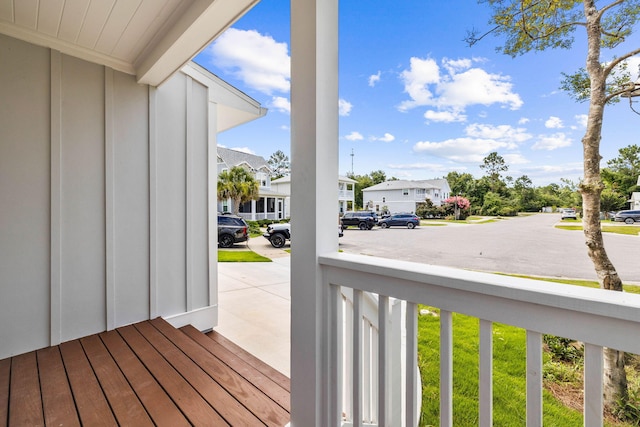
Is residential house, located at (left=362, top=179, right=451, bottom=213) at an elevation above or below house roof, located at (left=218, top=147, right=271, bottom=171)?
below

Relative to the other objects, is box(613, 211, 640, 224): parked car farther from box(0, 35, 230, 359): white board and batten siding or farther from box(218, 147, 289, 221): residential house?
box(218, 147, 289, 221): residential house

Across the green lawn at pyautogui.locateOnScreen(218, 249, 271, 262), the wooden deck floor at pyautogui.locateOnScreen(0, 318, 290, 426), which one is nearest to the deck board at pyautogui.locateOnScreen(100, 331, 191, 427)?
the wooden deck floor at pyautogui.locateOnScreen(0, 318, 290, 426)

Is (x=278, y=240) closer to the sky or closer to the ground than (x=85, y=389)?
closer to the sky

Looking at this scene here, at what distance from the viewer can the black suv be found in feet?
4.19

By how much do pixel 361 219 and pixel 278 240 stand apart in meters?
6.57

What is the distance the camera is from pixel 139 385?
1691 millimetres

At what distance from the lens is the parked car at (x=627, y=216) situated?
25.4 inches

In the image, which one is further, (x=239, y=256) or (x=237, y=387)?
(x=239, y=256)

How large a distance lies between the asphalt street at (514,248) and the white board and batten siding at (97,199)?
2.19 m

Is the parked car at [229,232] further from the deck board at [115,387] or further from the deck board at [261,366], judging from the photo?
the deck board at [115,387]

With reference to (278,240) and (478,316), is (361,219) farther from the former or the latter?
(278,240)

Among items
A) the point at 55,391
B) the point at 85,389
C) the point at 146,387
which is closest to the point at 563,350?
the point at 146,387

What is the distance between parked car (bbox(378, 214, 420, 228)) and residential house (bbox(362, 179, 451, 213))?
24mm

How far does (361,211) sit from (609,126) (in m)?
0.83
